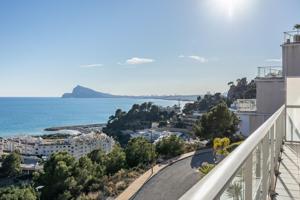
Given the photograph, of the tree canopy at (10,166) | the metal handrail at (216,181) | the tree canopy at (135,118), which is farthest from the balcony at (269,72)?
the tree canopy at (135,118)

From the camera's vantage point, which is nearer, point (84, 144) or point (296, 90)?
point (296, 90)

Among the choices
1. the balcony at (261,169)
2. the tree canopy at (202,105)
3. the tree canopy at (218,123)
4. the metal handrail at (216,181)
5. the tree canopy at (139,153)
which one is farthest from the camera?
the tree canopy at (202,105)

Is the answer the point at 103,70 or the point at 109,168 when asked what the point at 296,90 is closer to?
the point at 109,168

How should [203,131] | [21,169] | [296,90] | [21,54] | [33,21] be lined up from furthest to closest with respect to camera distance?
[21,54], [21,169], [33,21], [203,131], [296,90]

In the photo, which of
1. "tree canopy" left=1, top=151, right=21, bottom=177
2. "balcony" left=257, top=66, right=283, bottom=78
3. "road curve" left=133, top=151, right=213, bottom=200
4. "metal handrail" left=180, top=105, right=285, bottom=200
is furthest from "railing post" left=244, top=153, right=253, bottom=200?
"tree canopy" left=1, top=151, right=21, bottom=177

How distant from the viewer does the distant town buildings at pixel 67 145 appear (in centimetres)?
4298

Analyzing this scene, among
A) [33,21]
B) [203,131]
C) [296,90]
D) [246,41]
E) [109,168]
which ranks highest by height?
[33,21]

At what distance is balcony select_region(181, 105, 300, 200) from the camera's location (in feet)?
2.66

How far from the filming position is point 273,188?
3.21m

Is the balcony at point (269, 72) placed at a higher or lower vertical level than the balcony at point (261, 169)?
higher

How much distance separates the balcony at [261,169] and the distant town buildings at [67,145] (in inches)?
1381

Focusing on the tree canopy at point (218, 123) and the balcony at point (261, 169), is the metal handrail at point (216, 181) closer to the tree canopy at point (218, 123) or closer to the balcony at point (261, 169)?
the balcony at point (261, 169)

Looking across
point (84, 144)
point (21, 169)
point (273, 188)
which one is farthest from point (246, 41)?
point (84, 144)

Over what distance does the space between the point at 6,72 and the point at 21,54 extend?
19.4 m
